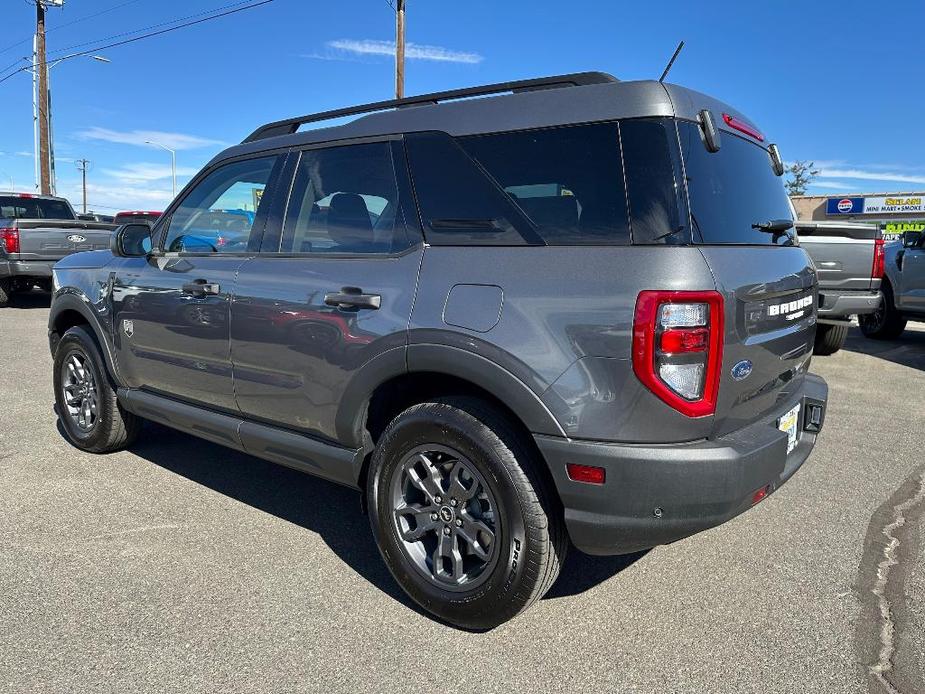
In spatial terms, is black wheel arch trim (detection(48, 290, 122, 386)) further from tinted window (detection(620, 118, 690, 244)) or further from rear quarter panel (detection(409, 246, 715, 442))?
tinted window (detection(620, 118, 690, 244))

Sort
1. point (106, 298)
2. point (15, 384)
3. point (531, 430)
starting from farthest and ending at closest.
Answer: point (15, 384) → point (106, 298) → point (531, 430)

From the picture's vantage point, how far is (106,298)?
14.2 ft

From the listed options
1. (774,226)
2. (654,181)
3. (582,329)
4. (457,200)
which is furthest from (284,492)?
(774,226)

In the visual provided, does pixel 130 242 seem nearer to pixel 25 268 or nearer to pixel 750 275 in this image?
pixel 750 275

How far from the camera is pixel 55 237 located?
11.8 metres

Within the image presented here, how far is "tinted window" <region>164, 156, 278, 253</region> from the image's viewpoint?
3.62m

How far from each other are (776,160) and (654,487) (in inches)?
75.3

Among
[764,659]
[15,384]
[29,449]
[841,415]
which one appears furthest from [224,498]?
→ [841,415]

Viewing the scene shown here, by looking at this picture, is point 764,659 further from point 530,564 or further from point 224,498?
point 224,498

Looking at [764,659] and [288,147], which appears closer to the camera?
[764,659]

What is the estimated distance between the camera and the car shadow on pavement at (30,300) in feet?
44.7

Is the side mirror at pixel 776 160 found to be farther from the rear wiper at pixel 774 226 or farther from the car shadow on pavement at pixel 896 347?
the car shadow on pavement at pixel 896 347

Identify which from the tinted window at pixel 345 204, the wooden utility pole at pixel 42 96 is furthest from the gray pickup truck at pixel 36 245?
the wooden utility pole at pixel 42 96

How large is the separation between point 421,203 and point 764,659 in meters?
2.09
